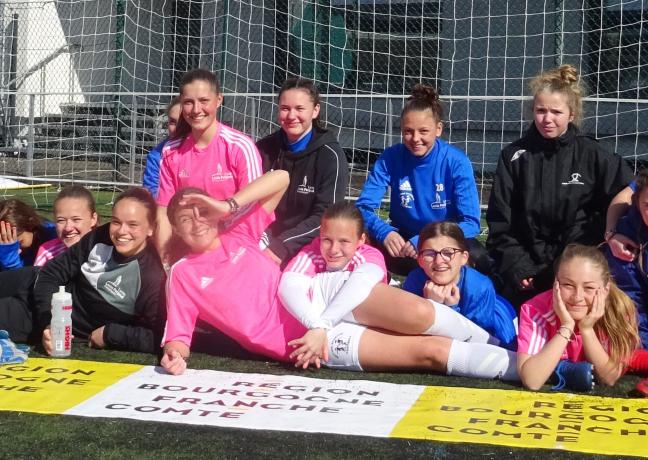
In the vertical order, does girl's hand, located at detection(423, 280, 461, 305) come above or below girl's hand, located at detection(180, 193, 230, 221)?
below

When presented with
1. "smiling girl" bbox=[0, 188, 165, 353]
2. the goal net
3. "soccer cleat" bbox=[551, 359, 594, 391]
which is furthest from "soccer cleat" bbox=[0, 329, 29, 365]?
the goal net

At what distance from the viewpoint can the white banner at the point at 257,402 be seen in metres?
3.11

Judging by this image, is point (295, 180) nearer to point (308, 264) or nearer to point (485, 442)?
point (308, 264)

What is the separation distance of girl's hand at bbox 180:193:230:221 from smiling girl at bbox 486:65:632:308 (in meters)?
1.41

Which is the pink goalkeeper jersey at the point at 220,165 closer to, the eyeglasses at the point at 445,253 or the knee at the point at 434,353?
the eyeglasses at the point at 445,253

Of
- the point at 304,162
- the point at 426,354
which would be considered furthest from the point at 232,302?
the point at 304,162

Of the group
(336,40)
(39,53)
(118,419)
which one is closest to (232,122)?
(336,40)

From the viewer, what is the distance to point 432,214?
5117 millimetres

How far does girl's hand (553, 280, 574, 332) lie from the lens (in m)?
3.56

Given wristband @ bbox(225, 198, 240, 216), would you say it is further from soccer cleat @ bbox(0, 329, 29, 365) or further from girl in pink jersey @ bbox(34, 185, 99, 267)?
soccer cleat @ bbox(0, 329, 29, 365)

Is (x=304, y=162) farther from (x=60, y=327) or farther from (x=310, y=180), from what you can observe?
(x=60, y=327)

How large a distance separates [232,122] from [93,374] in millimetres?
8086

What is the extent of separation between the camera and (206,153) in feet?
15.0

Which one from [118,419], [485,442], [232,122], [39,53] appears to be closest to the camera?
[485,442]
